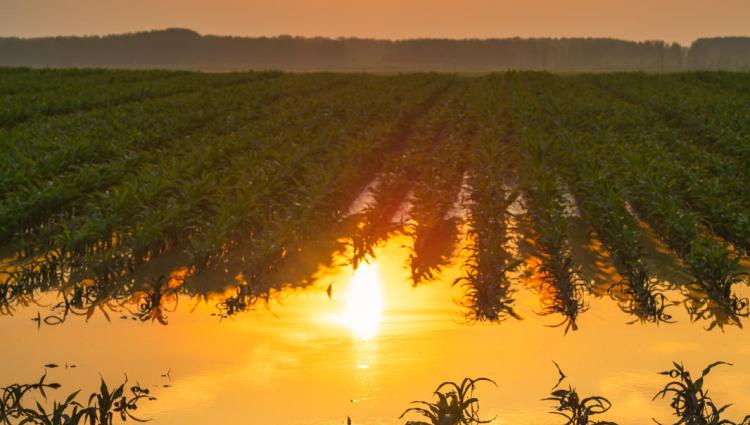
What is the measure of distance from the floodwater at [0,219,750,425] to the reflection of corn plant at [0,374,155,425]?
0.14m

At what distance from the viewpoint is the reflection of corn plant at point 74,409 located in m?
4.96

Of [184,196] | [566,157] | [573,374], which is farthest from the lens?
[566,157]

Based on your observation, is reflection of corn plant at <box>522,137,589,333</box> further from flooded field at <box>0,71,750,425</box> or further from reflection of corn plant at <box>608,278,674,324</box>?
reflection of corn plant at <box>608,278,674,324</box>

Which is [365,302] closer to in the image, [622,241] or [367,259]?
[367,259]

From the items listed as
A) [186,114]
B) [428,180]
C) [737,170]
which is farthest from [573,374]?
[186,114]

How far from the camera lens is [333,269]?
32.6 ft

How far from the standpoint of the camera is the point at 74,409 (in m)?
4.91

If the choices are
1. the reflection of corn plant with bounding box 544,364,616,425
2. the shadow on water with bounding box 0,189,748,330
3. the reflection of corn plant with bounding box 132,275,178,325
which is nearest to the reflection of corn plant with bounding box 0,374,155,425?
the reflection of corn plant with bounding box 132,275,178,325

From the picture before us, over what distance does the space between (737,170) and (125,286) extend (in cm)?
1085

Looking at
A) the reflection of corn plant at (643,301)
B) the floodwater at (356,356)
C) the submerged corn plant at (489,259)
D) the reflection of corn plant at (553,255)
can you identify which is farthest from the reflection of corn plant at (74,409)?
the reflection of corn plant at (643,301)

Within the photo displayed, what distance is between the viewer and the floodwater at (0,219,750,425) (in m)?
5.74

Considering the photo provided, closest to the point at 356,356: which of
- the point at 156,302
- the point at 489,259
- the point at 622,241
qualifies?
the point at 156,302

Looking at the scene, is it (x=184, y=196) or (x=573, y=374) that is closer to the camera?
(x=573, y=374)

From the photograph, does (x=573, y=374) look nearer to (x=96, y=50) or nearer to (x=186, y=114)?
(x=186, y=114)
